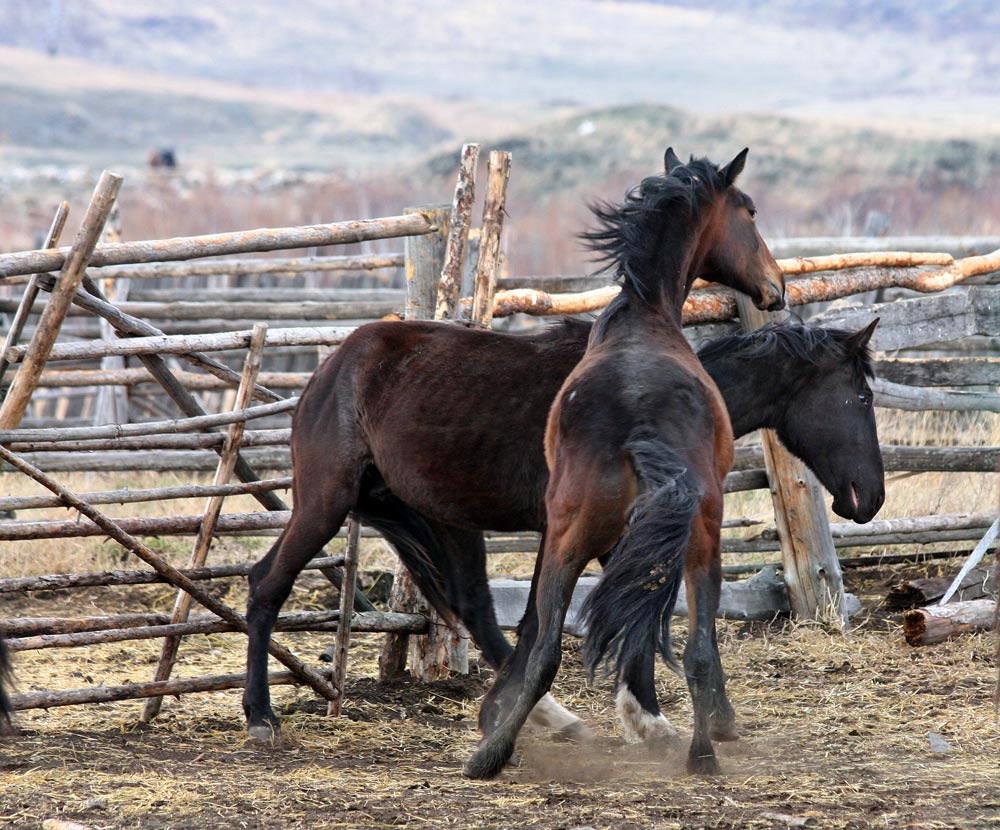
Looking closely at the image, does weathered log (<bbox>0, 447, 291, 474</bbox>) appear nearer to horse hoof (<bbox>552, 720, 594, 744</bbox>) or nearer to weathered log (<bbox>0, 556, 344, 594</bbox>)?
weathered log (<bbox>0, 556, 344, 594</bbox>)

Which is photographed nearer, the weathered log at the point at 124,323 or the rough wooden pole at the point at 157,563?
the rough wooden pole at the point at 157,563

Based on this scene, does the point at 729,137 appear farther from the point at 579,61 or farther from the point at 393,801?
the point at 579,61

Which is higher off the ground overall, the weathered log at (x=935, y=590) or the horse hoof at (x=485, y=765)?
the weathered log at (x=935, y=590)

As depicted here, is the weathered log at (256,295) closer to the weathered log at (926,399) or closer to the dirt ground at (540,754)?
the dirt ground at (540,754)

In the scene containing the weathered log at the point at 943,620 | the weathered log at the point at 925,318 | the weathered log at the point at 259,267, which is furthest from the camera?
the weathered log at the point at 259,267

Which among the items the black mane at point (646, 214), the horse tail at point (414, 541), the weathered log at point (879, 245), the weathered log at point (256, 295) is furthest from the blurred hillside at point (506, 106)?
the horse tail at point (414, 541)

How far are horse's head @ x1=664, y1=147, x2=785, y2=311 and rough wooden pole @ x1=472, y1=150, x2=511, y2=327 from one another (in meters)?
0.88

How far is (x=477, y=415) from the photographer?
4.61m

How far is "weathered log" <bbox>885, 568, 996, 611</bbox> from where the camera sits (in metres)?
6.03

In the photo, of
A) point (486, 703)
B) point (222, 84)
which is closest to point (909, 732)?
point (486, 703)

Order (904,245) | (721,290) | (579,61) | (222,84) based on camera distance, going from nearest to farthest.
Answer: (721,290)
(904,245)
(222,84)
(579,61)

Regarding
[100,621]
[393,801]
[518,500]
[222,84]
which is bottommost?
[393,801]

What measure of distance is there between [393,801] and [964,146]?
4282 cm

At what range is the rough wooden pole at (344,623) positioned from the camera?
16.5ft
